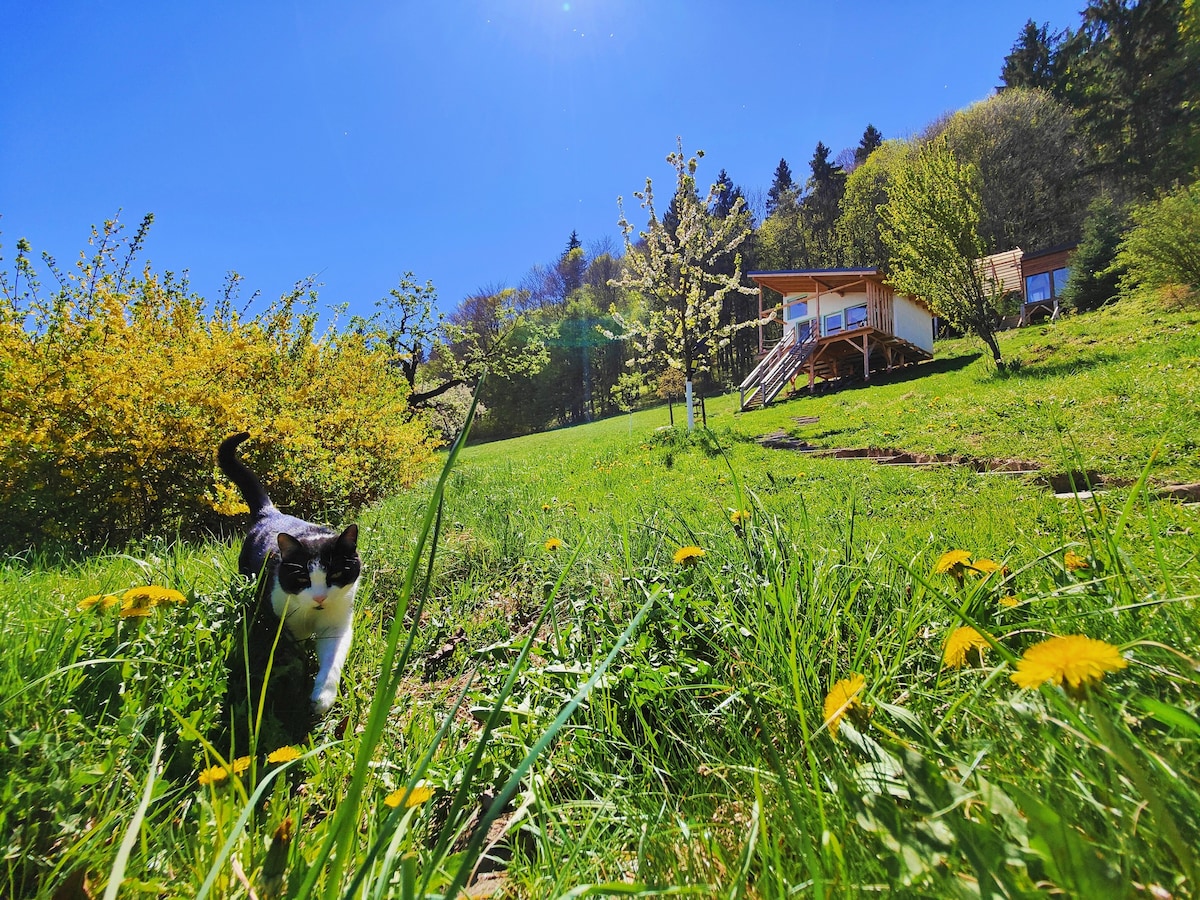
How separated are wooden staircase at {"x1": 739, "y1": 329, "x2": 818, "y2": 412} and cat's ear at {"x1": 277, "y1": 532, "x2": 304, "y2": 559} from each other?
16786 millimetres

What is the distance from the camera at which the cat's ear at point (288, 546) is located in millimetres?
2045

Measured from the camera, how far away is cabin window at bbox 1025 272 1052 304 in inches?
906

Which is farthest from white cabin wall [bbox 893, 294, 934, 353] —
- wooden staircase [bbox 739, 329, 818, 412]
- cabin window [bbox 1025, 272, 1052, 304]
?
cabin window [bbox 1025, 272, 1052, 304]

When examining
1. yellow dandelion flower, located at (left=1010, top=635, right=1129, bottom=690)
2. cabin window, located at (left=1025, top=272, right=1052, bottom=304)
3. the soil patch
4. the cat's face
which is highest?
cabin window, located at (left=1025, top=272, right=1052, bottom=304)

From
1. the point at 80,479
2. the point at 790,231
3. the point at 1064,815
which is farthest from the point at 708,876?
the point at 790,231

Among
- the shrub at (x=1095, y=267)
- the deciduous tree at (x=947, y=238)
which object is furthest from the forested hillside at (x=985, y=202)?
the deciduous tree at (x=947, y=238)

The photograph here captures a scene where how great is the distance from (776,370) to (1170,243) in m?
10.2

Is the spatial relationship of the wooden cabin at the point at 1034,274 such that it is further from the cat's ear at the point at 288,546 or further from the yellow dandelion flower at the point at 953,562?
the cat's ear at the point at 288,546

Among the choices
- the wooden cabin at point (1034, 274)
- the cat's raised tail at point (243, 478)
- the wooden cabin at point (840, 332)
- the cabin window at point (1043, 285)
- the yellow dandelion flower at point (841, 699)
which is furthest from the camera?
the cabin window at point (1043, 285)

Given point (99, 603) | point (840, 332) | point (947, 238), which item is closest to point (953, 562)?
point (99, 603)

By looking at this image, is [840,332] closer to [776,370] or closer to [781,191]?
[776,370]

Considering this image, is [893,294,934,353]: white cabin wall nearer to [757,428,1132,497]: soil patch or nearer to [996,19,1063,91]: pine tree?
[757,428,1132,497]: soil patch

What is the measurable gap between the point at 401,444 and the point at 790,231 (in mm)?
37004

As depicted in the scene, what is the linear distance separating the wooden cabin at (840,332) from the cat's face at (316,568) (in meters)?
17.1
